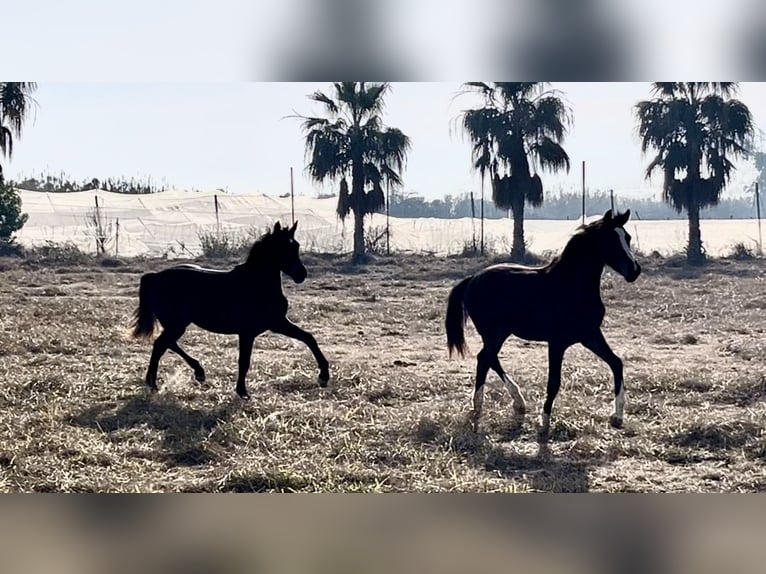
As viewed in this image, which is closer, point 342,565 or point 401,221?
point 342,565

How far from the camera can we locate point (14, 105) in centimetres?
513

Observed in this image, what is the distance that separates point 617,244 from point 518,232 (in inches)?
44.7

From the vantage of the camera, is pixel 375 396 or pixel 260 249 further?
pixel 375 396

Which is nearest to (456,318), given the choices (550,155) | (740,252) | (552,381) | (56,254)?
(552,381)

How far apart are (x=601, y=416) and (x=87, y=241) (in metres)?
3.93

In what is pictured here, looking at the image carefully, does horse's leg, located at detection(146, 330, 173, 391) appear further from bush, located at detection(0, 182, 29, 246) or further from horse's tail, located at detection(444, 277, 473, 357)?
horse's tail, located at detection(444, 277, 473, 357)

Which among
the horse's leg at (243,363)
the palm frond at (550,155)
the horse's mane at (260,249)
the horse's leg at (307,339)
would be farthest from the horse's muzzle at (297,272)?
the palm frond at (550,155)

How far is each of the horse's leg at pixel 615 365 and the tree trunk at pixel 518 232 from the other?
35.4 inches

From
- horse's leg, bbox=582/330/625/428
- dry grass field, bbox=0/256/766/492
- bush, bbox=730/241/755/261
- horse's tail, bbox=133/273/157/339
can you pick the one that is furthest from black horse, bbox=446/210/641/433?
horse's tail, bbox=133/273/157/339

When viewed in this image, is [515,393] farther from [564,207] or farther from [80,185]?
[80,185]

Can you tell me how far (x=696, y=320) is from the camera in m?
6.57

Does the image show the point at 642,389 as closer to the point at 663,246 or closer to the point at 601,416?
the point at 601,416
